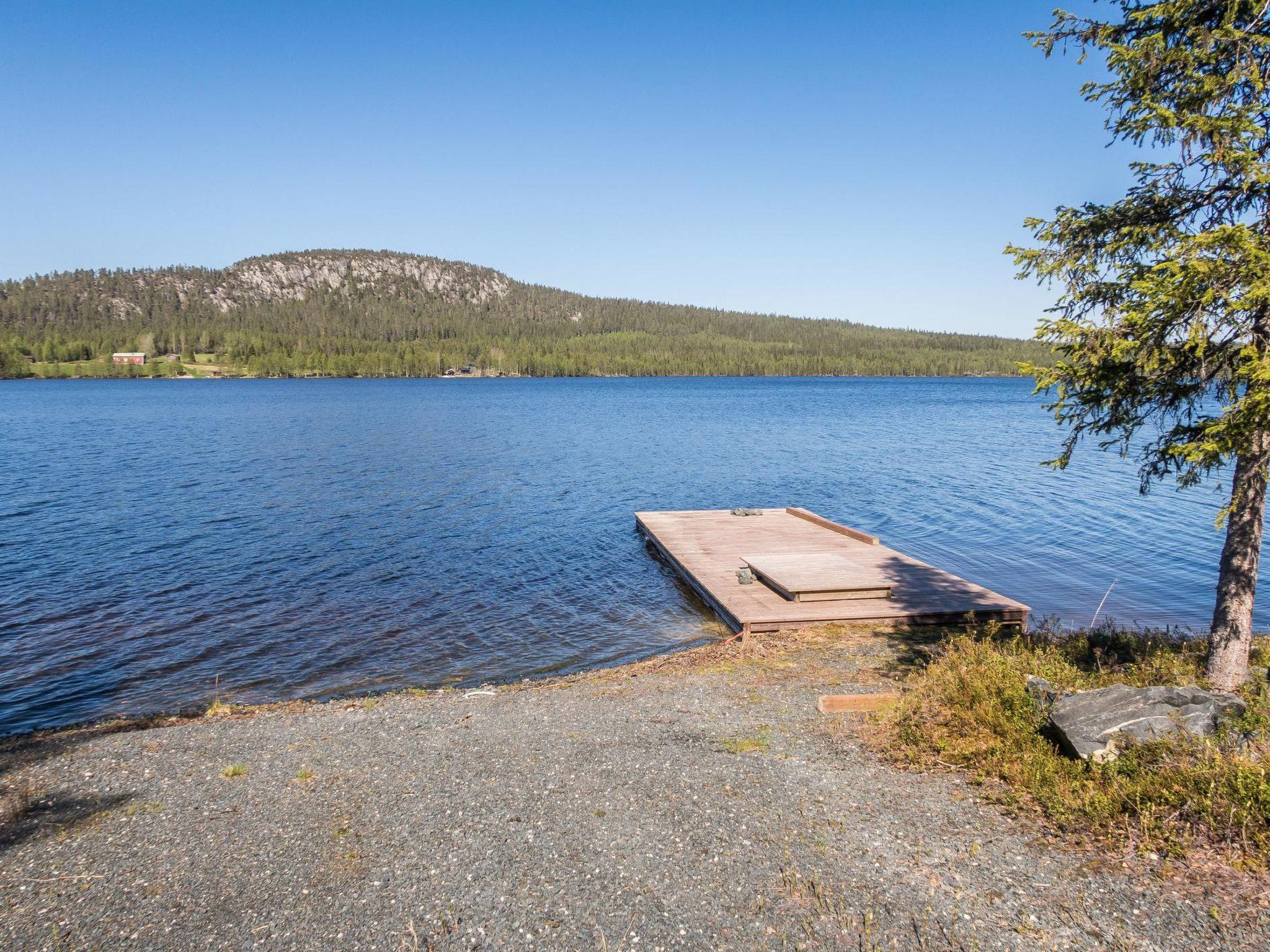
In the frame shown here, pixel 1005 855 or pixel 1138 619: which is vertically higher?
pixel 1005 855

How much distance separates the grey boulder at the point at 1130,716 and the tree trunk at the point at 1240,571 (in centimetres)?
100

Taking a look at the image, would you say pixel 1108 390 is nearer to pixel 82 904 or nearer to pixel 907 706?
pixel 907 706

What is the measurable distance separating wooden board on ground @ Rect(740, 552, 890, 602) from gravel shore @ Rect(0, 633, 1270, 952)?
4562 mm

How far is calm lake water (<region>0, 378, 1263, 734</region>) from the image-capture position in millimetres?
12766

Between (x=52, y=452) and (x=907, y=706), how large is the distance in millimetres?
47558

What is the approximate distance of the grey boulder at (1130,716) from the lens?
253 inches

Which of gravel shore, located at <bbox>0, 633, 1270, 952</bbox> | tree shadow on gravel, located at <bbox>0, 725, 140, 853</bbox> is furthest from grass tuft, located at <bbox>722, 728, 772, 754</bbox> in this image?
tree shadow on gravel, located at <bbox>0, 725, 140, 853</bbox>

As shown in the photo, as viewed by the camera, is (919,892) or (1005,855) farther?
(1005,855)

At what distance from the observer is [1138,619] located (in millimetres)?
14570

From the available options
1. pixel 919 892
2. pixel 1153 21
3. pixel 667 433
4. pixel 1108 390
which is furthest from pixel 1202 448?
pixel 667 433

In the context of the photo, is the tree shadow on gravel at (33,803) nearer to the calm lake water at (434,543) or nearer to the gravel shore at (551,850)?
the gravel shore at (551,850)

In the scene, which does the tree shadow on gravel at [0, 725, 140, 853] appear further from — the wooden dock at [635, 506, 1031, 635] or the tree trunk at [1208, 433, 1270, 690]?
the tree trunk at [1208, 433, 1270, 690]

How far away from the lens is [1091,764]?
6.37 metres

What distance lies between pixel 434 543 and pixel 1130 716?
17.6 meters
